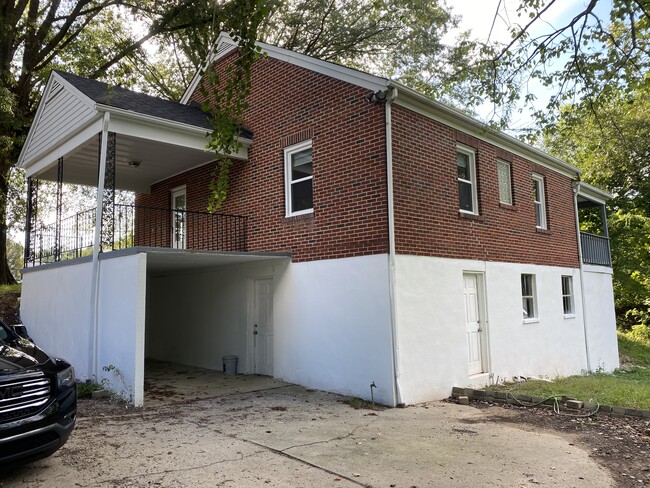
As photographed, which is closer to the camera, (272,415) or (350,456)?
(350,456)

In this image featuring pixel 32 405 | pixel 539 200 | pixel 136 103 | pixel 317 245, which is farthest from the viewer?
pixel 539 200

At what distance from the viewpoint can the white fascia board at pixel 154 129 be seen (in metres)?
9.52

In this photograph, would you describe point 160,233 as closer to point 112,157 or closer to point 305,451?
point 112,157

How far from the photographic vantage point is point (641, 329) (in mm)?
24625

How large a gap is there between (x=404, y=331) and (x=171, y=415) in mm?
4017

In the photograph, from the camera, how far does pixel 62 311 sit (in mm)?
10727

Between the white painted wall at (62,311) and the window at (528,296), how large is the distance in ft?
32.5

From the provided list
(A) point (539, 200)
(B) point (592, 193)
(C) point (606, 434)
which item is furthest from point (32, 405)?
(B) point (592, 193)

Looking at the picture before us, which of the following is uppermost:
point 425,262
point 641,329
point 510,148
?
point 510,148

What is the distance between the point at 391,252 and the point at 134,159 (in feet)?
23.9

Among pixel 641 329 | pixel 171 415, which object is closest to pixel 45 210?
pixel 171 415

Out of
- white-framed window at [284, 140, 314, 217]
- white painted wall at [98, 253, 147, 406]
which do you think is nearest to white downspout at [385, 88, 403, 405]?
white-framed window at [284, 140, 314, 217]

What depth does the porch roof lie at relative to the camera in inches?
386

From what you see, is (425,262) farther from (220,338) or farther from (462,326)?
(220,338)
